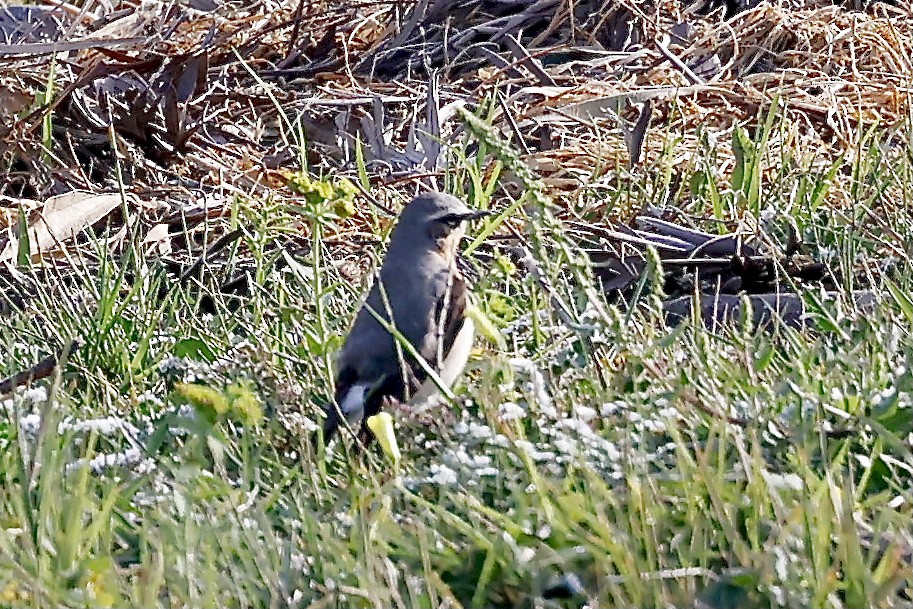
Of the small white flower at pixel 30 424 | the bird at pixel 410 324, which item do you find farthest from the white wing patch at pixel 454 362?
the small white flower at pixel 30 424

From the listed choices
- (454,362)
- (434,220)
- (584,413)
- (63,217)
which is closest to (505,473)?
(584,413)

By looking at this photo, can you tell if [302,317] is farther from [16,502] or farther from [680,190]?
[680,190]

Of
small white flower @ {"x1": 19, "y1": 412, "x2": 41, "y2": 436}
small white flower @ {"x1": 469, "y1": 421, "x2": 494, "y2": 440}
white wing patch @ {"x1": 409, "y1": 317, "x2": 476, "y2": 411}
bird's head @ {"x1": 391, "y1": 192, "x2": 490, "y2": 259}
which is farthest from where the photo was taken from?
bird's head @ {"x1": 391, "y1": 192, "x2": 490, "y2": 259}

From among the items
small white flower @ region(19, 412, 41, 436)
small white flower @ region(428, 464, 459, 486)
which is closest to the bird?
small white flower @ region(428, 464, 459, 486)

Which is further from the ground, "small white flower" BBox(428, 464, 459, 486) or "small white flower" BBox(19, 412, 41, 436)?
"small white flower" BBox(19, 412, 41, 436)

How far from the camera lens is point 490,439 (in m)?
2.85

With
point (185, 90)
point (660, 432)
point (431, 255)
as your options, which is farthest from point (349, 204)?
point (185, 90)

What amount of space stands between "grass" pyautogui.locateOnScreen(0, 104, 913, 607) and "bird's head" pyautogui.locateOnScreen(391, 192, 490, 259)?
18 cm

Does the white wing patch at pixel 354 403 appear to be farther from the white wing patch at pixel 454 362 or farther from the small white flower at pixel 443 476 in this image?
the small white flower at pixel 443 476

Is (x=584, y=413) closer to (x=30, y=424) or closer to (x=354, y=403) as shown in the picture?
(x=354, y=403)

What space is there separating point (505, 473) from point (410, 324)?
3.20 ft

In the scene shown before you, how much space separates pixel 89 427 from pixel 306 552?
80 centimetres

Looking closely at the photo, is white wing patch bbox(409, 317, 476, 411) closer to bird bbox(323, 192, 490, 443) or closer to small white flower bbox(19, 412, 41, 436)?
bird bbox(323, 192, 490, 443)

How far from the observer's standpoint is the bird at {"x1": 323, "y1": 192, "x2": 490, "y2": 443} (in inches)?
137
